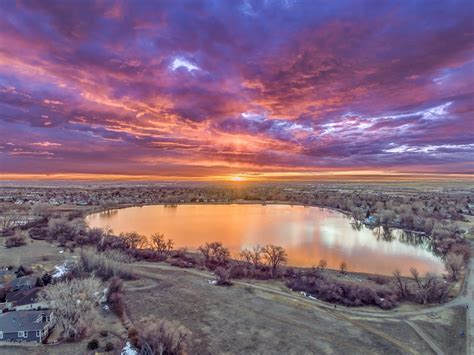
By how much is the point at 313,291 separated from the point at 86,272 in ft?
66.4

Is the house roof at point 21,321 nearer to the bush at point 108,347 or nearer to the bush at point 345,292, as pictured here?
the bush at point 108,347

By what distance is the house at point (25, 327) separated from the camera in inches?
759

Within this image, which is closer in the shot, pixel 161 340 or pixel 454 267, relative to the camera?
pixel 161 340

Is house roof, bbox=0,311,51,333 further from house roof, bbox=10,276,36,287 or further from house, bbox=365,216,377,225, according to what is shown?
house, bbox=365,216,377,225

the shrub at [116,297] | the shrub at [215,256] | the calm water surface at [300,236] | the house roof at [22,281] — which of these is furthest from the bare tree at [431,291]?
the house roof at [22,281]

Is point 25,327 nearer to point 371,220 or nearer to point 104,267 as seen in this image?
point 104,267

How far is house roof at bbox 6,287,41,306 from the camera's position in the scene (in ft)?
77.5

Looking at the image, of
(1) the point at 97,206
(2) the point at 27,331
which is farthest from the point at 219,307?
(1) the point at 97,206

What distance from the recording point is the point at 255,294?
27141 mm

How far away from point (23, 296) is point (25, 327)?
5563mm

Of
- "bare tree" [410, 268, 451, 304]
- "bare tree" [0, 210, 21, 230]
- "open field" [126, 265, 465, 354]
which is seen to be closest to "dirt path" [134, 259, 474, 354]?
"open field" [126, 265, 465, 354]

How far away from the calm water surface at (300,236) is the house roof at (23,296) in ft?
74.3

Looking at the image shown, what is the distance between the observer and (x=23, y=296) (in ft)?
79.0

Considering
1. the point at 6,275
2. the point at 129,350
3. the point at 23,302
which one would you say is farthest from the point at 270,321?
the point at 6,275
